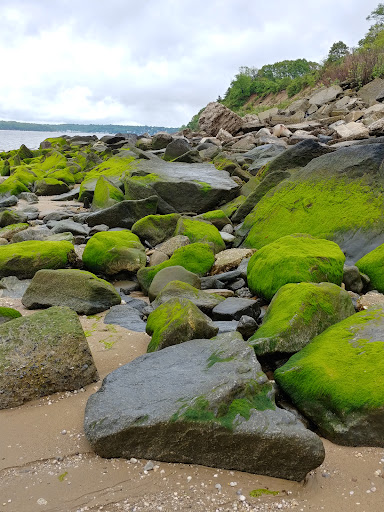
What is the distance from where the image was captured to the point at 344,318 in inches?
158

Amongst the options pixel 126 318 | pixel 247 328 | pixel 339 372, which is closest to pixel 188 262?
pixel 126 318

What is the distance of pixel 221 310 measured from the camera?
4.64 m

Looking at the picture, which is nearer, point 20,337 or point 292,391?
point 292,391

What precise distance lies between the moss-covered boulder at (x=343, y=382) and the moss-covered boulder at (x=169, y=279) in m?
2.18

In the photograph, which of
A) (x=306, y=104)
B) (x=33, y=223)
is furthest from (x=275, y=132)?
(x=33, y=223)

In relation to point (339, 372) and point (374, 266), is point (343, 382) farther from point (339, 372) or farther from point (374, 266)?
point (374, 266)

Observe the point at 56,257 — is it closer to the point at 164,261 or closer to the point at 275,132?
the point at 164,261

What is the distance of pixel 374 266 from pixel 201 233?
292 centimetres

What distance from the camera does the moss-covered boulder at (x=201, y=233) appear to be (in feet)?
23.9

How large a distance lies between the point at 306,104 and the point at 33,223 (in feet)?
61.0

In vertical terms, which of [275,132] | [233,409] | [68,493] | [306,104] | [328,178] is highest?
[306,104]

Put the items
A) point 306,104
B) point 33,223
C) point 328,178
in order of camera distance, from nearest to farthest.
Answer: point 328,178 → point 33,223 → point 306,104

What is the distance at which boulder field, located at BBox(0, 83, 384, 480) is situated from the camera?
2.69 metres

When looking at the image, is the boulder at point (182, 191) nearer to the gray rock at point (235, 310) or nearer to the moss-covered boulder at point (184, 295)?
the moss-covered boulder at point (184, 295)
